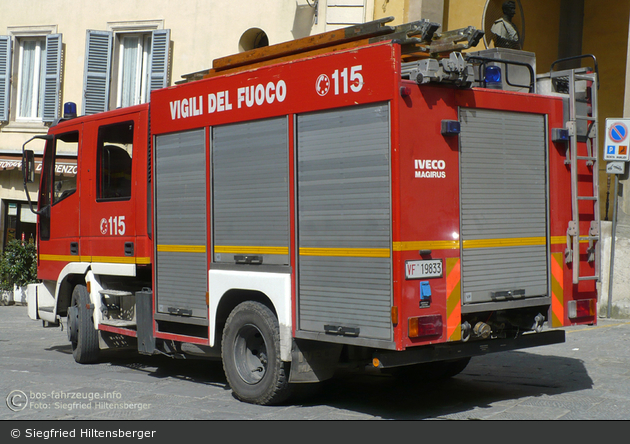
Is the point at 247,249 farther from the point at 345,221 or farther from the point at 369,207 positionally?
the point at 369,207

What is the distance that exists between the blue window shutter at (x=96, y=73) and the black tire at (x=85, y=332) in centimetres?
898

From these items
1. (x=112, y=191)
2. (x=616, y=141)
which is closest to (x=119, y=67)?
(x=112, y=191)

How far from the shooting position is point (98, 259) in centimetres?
895

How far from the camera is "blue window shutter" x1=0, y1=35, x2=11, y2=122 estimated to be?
18.2 meters

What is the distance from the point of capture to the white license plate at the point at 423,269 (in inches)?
224

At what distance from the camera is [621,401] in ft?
22.0

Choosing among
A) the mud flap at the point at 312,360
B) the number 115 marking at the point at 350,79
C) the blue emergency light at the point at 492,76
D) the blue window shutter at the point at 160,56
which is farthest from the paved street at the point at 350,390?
the blue window shutter at the point at 160,56

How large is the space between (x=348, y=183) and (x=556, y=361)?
4.26 meters

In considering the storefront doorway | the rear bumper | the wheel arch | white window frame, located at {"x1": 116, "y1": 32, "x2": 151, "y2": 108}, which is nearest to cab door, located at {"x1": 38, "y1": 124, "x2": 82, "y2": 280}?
the wheel arch

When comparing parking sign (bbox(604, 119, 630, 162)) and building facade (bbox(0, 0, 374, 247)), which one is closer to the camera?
parking sign (bbox(604, 119, 630, 162))

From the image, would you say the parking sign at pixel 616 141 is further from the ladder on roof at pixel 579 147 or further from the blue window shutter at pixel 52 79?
the blue window shutter at pixel 52 79

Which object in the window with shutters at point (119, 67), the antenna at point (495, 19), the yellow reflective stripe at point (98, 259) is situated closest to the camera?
the yellow reflective stripe at point (98, 259)

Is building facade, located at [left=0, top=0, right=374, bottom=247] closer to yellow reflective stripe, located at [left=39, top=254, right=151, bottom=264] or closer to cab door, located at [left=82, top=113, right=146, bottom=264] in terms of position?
cab door, located at [left=82, top=113, right=146, bottom=264]

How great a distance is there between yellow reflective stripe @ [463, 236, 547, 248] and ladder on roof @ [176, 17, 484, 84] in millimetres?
1556
